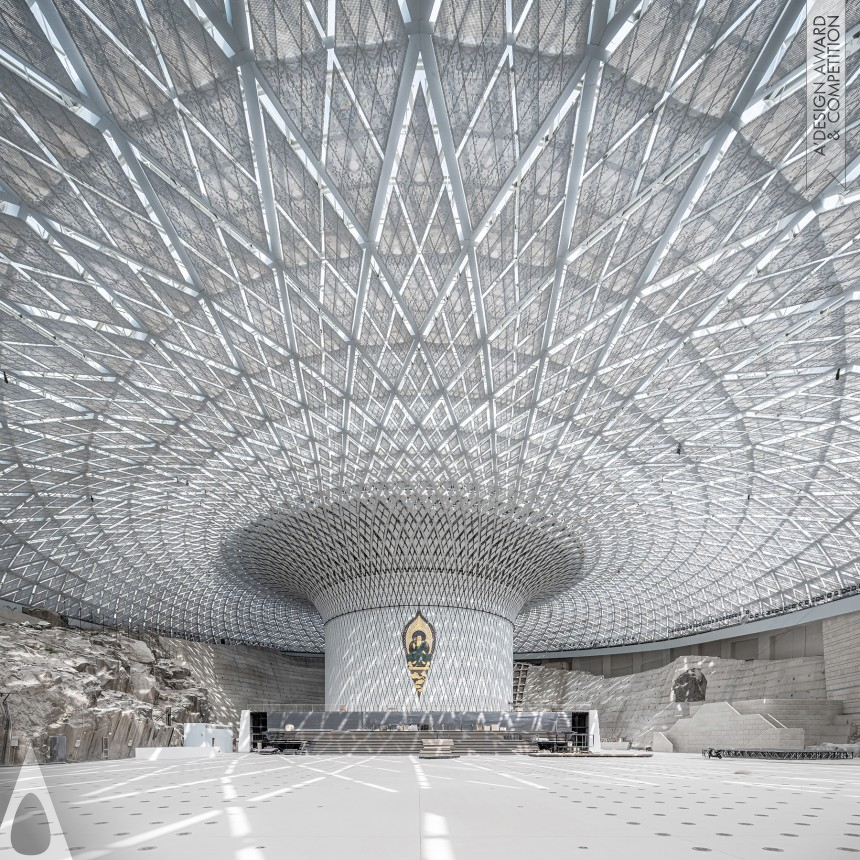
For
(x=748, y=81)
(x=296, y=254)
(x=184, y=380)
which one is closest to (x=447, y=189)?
(x=296, y=254)

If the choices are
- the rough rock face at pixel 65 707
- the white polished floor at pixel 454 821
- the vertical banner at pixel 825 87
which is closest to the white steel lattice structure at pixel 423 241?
the vertical banner at pixel 825 87

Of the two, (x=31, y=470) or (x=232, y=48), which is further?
(x=31, y=470)

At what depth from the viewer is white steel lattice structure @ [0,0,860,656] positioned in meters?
14.4

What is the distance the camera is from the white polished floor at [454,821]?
795cm

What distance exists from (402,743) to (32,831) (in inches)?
1598

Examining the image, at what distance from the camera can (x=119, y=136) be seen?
1644 cm

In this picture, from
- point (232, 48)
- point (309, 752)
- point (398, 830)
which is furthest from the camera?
point (309, 752)

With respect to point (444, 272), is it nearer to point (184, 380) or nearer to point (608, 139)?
point (608, 139)

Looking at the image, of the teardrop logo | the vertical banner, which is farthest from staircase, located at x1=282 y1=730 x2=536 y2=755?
the vertical banner

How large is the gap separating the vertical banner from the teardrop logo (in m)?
17.7

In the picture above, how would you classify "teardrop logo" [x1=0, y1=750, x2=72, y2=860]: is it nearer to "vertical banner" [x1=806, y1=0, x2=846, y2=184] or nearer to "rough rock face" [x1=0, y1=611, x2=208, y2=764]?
"vertical banner" [x1=806, y1=0, x2=846, y2=184]

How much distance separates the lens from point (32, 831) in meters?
9.32

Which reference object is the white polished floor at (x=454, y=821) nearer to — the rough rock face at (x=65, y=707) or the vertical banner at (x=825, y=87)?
the vertical banner at (x=825, y=87)

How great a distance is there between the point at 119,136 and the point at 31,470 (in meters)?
31.0
